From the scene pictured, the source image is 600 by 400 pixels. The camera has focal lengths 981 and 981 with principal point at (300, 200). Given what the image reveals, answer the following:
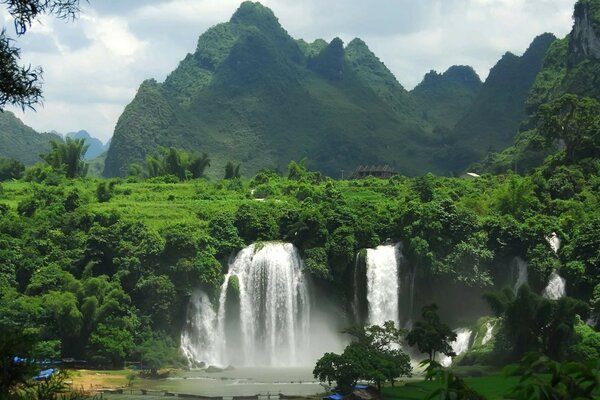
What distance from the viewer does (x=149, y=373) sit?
4053 centimetres

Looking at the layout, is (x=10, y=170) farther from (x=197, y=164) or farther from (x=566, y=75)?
(x=566, y=75)

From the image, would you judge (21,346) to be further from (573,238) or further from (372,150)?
(372,150)

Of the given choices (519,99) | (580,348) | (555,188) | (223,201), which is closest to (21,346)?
(580,348)

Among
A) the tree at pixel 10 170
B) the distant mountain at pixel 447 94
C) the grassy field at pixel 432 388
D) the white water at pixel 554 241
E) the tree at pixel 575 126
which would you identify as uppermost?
the distant mountain at pixel 447 94

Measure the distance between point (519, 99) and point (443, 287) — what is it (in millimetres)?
95788

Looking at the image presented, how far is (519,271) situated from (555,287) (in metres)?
1.95

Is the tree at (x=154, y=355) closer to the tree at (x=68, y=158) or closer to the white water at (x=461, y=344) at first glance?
the white water at (x=461, y=344)

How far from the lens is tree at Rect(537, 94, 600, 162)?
5431cm

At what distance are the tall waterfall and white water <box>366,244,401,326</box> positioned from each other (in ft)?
10.4

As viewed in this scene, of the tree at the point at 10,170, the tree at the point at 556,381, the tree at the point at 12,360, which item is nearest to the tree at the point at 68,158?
the tree at the point at 10,170

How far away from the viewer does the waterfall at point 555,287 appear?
1740 inches

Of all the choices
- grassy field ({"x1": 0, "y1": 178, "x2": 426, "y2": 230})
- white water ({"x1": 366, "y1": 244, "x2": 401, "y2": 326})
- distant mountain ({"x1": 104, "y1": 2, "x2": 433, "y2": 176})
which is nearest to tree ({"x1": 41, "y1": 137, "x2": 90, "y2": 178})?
grassy field ({"x1": 0, "y1": 178, "x2": 426, "y2": 230})

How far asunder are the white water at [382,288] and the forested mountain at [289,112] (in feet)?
247

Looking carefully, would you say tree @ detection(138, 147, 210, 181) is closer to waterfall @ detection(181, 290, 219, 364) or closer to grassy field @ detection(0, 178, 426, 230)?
grassy field @ detection(0, 178, 426, 230)
